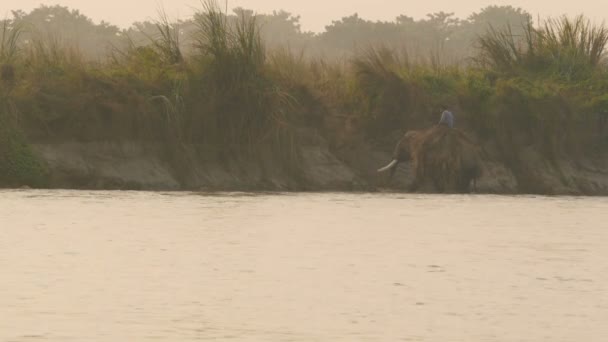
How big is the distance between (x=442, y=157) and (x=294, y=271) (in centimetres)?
1169

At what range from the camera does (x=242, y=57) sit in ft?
78.9

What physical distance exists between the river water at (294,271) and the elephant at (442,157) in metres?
3.62

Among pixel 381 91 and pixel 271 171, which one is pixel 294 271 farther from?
pixel 381 91

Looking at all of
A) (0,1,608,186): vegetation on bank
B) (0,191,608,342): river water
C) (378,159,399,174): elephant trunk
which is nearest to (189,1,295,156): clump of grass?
(0,1,608,186): vegetation on bank

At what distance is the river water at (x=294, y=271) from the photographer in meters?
10.0

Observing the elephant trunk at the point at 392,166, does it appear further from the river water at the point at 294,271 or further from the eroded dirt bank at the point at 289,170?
the river water at the point at 294,271

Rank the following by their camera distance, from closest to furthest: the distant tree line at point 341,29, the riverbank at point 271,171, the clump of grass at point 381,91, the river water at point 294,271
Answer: the river water at point 294,271, the riverbank at point 271,171, the clump of grass at point 381,91, the distant tree line at point 341,29

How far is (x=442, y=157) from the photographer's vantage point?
24.5m

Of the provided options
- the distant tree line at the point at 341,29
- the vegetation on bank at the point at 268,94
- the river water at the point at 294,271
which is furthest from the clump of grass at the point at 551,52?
the distant tree line at the point at 341,29

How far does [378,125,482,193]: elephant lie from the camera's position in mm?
24312

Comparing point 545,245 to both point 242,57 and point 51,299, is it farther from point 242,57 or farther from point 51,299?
point 242,57

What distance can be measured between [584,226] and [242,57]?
741cm

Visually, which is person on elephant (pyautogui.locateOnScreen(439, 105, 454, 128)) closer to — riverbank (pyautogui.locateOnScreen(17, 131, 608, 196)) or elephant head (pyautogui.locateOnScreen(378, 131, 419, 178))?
elephant head (pyautogui.locateOnScreen(378, 131, 419, 178))

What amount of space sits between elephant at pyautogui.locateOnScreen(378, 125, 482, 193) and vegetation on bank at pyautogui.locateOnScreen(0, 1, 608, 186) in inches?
51.2
